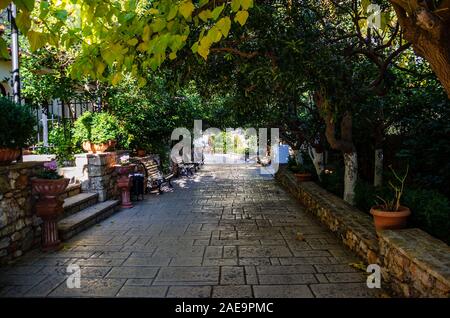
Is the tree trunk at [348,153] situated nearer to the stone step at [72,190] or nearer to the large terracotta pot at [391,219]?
the large terracotta pot at [391,219]

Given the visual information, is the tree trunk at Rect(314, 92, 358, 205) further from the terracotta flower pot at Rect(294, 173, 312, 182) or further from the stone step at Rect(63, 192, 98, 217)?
the stone step at Rect(63, 192, 98, 217)

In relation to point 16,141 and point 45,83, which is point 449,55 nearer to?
point 16,141

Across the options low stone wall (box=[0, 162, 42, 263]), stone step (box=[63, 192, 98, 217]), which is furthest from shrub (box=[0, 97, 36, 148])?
stone step (box=[63, 192, 98, 217])

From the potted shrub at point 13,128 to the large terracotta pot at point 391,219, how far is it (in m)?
4.59

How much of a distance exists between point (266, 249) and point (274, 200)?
4.57 metres

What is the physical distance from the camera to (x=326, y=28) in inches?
280

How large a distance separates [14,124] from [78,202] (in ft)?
8.68

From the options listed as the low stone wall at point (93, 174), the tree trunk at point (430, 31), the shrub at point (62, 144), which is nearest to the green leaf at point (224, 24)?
the tree trunk at point (430, 31)

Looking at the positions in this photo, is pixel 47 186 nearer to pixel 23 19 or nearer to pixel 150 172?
pixel 23 19

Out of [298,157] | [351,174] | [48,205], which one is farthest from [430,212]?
[298,157]

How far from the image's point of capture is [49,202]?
5.33 meters

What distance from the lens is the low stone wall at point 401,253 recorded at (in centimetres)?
309

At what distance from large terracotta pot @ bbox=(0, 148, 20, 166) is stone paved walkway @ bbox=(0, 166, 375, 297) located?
1.30 metres
